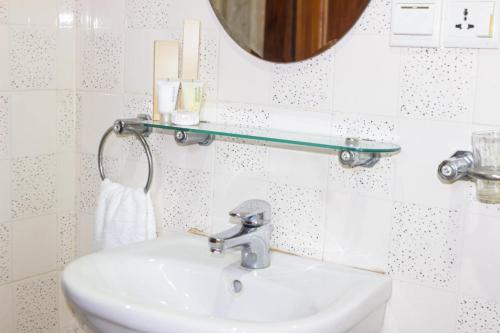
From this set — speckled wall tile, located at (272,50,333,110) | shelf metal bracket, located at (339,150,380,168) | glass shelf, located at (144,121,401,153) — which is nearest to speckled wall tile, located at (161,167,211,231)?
glass shelf, located at (144,121,401,153)

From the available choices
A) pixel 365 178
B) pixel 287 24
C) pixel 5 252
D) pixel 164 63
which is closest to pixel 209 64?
pixel 164 63

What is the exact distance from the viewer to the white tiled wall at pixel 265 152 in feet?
3.93

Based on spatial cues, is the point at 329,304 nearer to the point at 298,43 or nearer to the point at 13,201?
the point at 298,43

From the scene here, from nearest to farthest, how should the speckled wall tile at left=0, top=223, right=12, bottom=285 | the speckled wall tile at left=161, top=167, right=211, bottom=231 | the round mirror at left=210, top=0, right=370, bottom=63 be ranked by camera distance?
the round mirror at left=210, top=0, right=370, bottom=63 → the speckled wall tile at left=161, top=167, right=211, bottom=231 → the speckled wall tile at left=0, top=223, right=12, bottom=285

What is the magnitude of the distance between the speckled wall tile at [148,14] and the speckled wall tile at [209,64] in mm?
121

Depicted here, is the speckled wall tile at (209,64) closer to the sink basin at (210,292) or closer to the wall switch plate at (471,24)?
the sink basin at (210,292)

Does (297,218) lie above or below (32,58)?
below

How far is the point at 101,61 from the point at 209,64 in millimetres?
326

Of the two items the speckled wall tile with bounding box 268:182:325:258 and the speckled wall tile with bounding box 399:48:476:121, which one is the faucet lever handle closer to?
the speckled wall tile with bounding box 268:182:325:258

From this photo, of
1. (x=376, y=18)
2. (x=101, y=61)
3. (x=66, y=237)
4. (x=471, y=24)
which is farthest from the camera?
(x=66, y=237)

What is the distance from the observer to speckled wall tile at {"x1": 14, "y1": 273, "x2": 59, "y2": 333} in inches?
66.4

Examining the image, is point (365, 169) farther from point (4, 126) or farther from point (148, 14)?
point (4, 126)

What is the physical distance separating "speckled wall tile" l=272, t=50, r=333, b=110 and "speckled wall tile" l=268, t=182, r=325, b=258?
0.17 meters

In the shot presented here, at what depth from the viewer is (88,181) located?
5.70 feet
